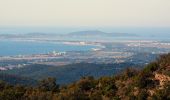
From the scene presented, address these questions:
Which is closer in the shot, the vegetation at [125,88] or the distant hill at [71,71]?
the vegetation at [125,88]

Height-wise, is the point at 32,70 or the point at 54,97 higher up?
the point at 54,97

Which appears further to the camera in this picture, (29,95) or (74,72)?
(74,72)

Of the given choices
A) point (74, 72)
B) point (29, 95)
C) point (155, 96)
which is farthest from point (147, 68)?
point (74, 72)

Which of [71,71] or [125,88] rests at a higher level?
[125,88]

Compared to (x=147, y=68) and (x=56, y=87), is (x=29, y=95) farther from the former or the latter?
(x=147, y=68)

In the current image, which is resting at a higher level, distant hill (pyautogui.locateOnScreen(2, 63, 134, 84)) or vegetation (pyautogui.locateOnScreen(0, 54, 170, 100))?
vegetation (pyautogui.locateOnScreen(0, 54, 170, 100))

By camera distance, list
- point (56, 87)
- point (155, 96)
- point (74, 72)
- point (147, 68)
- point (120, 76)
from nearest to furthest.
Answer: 1. point (155, 96)
2. point (147, 68)
3. point (120, 76)
4. point (56, 87)
5. point (74, 72)

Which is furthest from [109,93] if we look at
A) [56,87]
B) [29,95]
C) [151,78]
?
[56,87]

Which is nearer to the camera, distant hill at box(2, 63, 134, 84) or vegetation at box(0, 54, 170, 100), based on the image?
vegetation at box(0, 54, 170, 100)

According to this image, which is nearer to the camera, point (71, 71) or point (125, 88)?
point (125, 88)

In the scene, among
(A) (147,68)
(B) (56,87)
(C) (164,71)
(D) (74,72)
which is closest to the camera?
(C) (164,71)

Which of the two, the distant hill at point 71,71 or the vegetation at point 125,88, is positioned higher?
the vegetation at point 125,88
